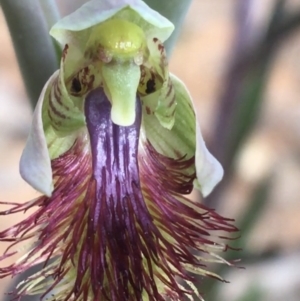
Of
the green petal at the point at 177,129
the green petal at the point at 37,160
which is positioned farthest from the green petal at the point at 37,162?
the green petal at the point at 177,129

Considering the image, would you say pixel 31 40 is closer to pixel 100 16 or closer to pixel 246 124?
pixel 100 16

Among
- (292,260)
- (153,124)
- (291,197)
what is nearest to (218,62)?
(291,197)

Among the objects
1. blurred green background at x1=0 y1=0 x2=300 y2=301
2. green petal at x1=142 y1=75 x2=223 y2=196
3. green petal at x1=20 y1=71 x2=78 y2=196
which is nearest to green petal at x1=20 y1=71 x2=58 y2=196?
green petal at x1=20 y1=71 x2=78 y2=196

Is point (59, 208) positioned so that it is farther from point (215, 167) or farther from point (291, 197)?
point (291, 197)

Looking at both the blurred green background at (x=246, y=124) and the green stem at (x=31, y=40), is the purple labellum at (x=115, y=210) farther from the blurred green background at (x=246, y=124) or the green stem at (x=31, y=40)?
the blurred green background at (x=246, y=124)

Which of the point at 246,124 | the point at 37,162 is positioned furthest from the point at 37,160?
the point at 246,124
